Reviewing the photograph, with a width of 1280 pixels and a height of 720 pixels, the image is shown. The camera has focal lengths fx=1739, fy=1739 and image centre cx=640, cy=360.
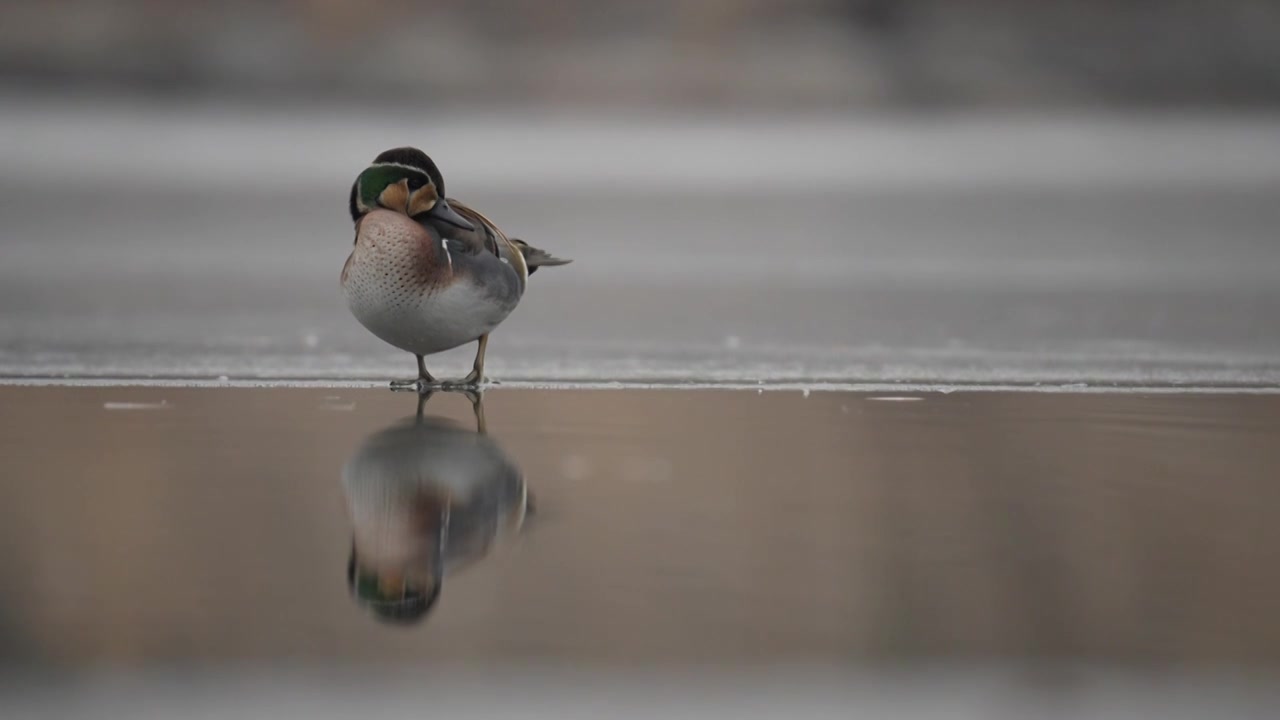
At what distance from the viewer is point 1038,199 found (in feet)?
40.2

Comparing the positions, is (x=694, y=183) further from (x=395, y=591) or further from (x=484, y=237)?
(x=395, y=591)

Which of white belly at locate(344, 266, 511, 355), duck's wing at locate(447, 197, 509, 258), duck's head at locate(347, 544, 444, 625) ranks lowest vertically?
duck's head at locate(347, 544, 444, 625)

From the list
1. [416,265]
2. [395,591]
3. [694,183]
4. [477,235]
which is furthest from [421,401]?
[694,183]

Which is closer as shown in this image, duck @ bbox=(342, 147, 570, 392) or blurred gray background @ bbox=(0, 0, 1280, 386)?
duck @ bbox=(342, 147, 570, 392)

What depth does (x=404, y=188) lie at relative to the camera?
3.99m

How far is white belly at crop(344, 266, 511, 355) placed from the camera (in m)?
3.94

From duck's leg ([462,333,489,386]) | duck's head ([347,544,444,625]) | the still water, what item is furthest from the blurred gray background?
duck's head ([347,544,444,625])

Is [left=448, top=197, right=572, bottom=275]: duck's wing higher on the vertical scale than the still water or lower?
higher

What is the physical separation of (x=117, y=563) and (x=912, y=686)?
1044mm

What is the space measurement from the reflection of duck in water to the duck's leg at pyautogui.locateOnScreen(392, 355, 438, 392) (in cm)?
77

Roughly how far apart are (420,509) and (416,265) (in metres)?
1.51

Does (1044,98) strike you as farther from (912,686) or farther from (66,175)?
(912,686)

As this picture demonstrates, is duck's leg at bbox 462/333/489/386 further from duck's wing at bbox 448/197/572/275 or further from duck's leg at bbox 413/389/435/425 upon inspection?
duck's wing at bbox 448/197/572/275

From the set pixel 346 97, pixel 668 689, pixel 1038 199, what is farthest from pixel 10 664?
pixel 346 97
